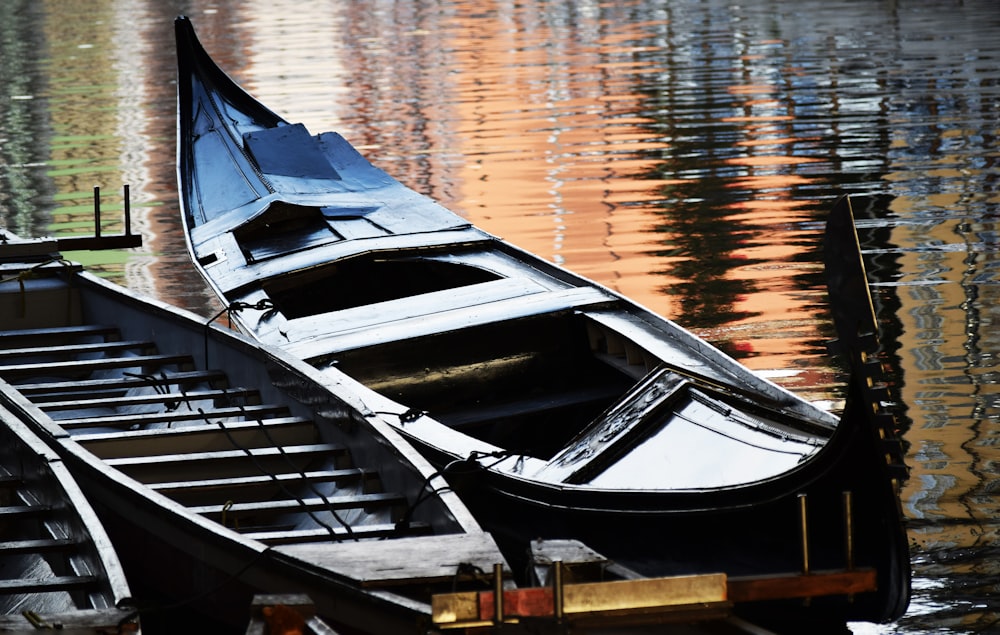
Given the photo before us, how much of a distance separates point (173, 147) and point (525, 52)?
825cm

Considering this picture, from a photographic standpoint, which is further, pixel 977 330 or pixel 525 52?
pixel 525 52

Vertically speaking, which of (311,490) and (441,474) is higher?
(441,474)

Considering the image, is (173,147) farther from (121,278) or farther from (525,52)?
(525,52)

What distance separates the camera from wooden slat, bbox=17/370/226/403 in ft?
17.4

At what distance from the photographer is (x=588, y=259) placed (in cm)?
852

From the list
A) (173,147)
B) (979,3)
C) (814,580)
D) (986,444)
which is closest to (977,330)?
(986,444)

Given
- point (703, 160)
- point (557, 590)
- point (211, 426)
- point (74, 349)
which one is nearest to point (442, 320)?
point (211, 426)

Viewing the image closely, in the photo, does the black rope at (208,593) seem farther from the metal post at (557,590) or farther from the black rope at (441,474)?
the metal post at (557,590)

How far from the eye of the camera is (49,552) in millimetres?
3820

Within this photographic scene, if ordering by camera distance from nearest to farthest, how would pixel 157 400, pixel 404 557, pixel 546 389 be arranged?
pixel 404 557 < pixel 157 400 < pixel 546 389

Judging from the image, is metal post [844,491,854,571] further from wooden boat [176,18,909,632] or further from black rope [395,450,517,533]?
black rope [395,450,517,533]

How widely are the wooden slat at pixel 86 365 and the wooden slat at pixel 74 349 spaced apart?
76 mm

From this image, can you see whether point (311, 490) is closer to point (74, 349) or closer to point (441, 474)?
point (441, 474)

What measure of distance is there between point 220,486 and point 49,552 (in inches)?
22.7
